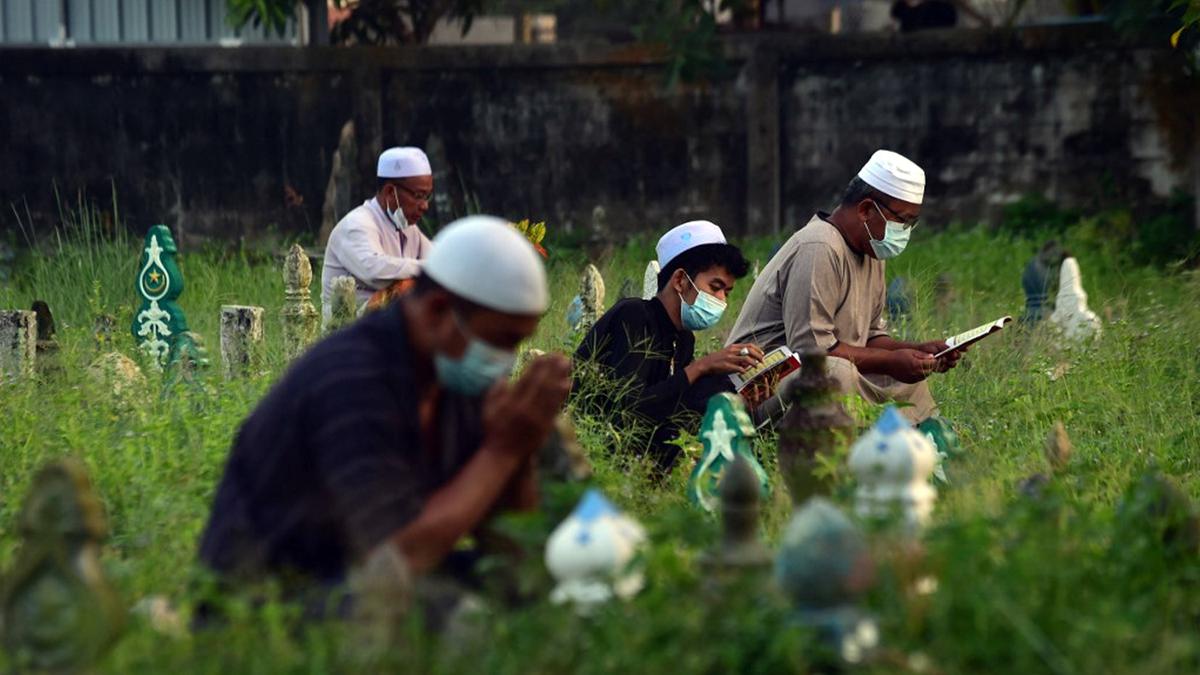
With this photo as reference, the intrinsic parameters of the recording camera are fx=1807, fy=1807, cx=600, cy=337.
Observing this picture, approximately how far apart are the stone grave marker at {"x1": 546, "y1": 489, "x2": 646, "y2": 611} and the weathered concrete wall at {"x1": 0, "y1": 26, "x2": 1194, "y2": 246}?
11.2m

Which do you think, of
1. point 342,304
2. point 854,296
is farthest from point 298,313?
point 854,296

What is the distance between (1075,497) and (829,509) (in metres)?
2.32

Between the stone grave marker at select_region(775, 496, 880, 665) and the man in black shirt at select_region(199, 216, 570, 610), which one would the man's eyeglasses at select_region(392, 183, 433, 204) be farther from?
the stone grave marker at select_region(775, 496, 880, 665)

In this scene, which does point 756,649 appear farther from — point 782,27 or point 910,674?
point 782,27

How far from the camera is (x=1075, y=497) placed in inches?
217

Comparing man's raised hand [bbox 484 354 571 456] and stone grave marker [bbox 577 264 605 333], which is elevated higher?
man's raised hand [bbox 484 354 571 456]

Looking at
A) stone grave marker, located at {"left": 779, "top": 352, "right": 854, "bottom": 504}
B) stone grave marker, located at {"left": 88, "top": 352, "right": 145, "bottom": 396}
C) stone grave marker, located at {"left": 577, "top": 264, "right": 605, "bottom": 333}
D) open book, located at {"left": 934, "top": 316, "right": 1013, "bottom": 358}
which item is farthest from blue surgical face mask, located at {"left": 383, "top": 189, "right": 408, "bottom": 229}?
stone grave marker, located at {"left": 779, "top": 352, "right": 854, "bottom": 504}

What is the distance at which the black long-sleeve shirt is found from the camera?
22.7 feet

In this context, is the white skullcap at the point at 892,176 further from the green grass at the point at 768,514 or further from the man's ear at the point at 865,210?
the green grass at the point at 768,514

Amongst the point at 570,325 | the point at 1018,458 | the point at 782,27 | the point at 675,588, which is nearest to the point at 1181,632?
the point at 675,588

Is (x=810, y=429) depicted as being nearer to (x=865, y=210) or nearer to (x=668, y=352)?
(x=668, y=352)

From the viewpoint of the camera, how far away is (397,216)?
9.35m

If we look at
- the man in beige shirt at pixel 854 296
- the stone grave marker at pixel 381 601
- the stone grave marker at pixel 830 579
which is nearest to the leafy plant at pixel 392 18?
the man in beige shirt at pixel 854 296

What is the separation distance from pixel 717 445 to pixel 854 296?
5.52ft
